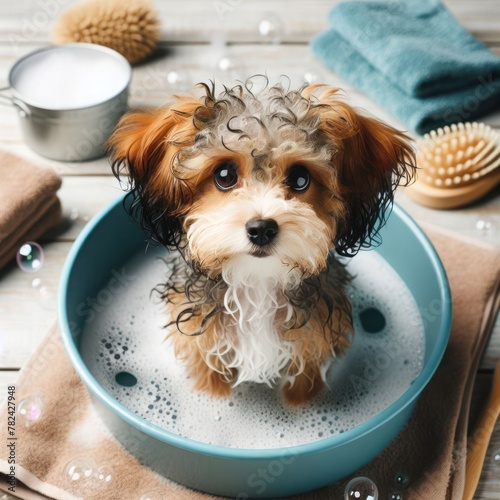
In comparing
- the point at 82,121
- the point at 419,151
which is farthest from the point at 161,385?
the point at 419,151

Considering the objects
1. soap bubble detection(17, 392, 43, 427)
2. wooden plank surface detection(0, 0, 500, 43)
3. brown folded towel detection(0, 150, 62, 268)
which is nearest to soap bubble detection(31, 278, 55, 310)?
brown folded towel detection(0, 150, 62, 268)

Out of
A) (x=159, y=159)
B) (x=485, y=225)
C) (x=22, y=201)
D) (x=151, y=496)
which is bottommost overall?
(x=151, y=496)

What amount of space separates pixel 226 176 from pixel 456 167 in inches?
49.4

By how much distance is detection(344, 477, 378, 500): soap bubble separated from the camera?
6.05ft

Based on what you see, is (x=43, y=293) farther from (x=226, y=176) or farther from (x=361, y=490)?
(x=361, y=490)

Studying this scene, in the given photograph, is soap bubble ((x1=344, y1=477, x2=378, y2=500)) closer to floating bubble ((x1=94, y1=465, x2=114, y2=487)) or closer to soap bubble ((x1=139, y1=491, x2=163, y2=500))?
soap bubble ((x1=139, y1=491, x2=163, y2=500))

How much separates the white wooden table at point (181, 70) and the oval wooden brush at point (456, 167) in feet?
0.19

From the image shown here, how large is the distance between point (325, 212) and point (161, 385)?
0.76 metres

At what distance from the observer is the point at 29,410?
6.64 ft

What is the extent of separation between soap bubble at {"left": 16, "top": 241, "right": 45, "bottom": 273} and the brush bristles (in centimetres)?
130

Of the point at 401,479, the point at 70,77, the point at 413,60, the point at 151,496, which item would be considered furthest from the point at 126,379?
the point at 413,60

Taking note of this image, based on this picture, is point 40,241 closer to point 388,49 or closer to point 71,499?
point 71,499

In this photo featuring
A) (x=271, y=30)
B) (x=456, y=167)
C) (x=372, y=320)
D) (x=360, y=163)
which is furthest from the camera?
(x=271, y=30)

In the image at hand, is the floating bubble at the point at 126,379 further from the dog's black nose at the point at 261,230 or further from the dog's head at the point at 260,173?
the dog's black nose at the point at 261,230
